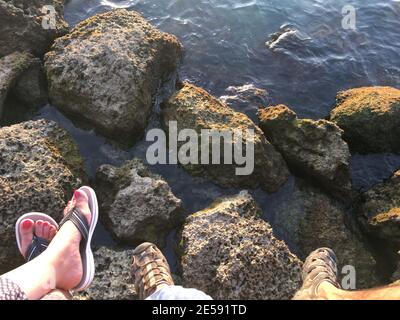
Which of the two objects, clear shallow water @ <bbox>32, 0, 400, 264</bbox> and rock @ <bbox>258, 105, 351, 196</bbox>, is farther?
clear shallow water @ <bbox>32, 0, 400, 264</bbox>

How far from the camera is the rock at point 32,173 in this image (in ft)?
17.2

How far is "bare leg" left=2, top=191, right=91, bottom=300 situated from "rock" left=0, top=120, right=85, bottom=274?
0.31m

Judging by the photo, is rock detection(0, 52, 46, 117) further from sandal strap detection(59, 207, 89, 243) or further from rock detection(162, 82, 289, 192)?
sandal strap detection(59, 207, 89, 243)

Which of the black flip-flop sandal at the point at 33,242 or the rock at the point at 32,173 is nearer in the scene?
the black flip-flop sandal at the point at 33,242

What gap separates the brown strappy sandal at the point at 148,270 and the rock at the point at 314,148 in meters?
2.52

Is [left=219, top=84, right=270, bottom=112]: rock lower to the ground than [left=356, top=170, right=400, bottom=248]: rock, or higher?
higher

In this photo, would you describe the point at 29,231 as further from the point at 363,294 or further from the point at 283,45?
the point at 283,45

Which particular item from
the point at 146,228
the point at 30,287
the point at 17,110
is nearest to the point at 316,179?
the point at 146,228

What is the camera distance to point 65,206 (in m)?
5.56

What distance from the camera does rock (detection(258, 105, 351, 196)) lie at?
6.22 metres

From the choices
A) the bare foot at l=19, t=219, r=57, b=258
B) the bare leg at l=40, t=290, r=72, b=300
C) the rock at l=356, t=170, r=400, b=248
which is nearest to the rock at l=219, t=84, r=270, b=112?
the rock at l=356, t=170, r=400, b=248

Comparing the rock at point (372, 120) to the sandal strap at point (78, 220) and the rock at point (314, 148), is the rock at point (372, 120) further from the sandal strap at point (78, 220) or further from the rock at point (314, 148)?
the sandal strap at point (78, 220)

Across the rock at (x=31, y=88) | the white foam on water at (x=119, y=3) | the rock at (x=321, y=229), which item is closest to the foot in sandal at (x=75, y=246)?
the rock at (x=31, y=88)

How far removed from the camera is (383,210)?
20.2 ft
